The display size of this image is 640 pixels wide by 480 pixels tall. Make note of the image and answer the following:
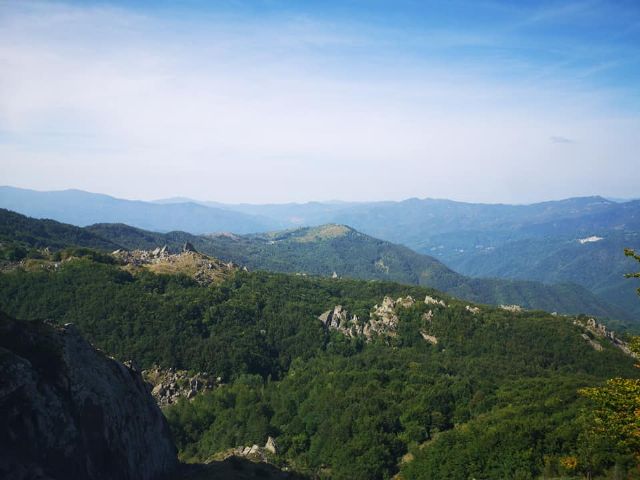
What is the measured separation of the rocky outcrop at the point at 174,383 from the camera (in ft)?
289

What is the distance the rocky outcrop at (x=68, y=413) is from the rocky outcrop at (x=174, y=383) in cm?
4972

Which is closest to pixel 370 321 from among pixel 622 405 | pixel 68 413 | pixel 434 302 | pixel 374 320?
pixel 374 320

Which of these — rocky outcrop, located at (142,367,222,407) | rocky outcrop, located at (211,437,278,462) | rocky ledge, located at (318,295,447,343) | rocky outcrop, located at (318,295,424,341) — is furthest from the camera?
rocky outcrop, located at (318,295,424,341)

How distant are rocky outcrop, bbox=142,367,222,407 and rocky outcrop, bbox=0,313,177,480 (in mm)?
49725

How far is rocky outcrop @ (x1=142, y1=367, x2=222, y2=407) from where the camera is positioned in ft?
289

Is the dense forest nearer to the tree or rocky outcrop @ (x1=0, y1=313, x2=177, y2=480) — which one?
the tree

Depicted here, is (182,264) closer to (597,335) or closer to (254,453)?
(254,453)

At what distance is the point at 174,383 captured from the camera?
92.0m

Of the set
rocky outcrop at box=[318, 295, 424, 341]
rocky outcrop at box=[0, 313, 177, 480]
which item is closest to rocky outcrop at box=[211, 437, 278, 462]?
rocky outcrop at box=[0, 313, 177, 480]

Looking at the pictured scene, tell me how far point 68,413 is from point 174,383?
66.4 meters

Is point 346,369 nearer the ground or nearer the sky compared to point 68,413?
nearer the ground

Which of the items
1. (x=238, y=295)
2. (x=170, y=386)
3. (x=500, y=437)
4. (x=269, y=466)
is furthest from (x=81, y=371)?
(x=238, y=295)

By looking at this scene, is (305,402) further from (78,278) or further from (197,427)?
(78,278)

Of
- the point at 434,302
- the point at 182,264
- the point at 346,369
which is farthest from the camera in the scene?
the point at 182,264
